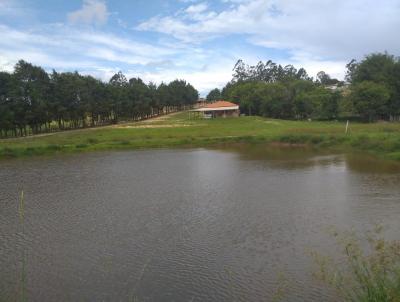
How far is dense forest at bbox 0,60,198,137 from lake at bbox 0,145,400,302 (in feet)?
103

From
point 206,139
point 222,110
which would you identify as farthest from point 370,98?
point 222,110

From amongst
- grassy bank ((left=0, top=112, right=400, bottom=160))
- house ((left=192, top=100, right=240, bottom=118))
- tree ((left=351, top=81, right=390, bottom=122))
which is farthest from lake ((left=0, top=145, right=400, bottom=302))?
house ((left=192, top=100, right=240, bottom=118))

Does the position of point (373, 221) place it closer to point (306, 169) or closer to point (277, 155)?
point (306, 169)

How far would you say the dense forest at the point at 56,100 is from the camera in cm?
5969

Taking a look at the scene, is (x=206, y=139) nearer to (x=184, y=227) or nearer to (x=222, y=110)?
(x=184, y=227)

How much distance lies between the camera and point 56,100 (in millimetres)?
68000

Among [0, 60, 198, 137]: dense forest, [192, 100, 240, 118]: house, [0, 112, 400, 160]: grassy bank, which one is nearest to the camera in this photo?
[0, 112, 400, 160]: grassy bank

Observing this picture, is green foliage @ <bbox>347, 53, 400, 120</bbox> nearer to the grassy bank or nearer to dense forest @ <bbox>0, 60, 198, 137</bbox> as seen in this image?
the grassy bank

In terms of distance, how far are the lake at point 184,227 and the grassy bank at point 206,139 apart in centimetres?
1229

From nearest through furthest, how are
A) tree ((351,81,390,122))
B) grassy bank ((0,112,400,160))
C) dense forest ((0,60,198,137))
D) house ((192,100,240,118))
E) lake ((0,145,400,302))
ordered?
lake ((0,145,400,302))
grassy bank ((0,112,400,160))
dense forest ((0,60,198,137))
tree ((351,81,390,122))
house ((192,100,240,118))

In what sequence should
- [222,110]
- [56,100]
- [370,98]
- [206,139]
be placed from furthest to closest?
[222,110], [370,98], [56,100], [206,139]

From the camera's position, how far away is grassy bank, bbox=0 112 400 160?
43.7m

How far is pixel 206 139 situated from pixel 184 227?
1597 inches

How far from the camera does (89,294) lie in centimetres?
1090
